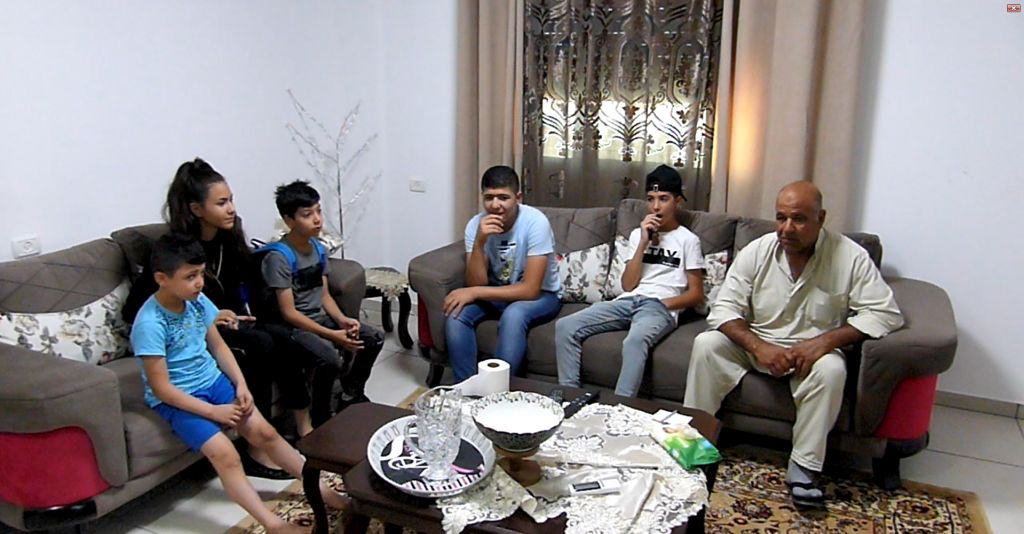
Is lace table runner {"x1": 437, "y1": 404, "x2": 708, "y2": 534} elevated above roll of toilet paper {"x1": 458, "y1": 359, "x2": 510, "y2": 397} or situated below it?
below

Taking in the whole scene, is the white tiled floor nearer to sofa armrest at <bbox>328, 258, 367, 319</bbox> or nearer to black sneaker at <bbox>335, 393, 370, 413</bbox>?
black sneaker at <bbox>335, 393, 370, 413</bbox>

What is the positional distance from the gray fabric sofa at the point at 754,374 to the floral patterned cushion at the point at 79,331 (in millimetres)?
1200

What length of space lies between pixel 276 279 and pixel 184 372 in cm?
58

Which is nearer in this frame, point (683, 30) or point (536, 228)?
point (536, 228)

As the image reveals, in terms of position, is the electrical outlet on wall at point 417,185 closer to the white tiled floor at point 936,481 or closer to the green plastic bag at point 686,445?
the white tiled floor at point 936,481

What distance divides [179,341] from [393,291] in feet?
4.95

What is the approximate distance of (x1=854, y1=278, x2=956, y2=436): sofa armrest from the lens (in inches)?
97.3

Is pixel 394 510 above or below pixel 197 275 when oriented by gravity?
below

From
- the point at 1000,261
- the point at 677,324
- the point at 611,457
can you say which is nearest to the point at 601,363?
the point at 677,324

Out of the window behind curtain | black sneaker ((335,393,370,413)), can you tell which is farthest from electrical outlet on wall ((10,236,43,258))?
the window behind curtain

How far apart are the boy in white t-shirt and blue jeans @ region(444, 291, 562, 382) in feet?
0.46

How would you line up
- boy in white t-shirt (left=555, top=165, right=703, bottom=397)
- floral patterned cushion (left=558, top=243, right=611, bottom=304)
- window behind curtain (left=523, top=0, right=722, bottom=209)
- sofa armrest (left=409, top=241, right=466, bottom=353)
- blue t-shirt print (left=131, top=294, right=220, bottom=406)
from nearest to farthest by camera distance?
blue t-shirt print (left=131, top=294, right=220, bottom=406)
boy in white t-shirt (left=555, top=165, right=703, bottom=397)
sofa armrest (left=409, top=241, right=466, bottom=353)
floral patterned cushion (left=558, top=243, right=611, bottom=304)
window behind curtain (left=523, top=0, right=722, bottom=209)

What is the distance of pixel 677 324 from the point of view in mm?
3113

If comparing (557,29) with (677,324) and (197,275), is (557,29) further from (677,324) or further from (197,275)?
(197,275)
